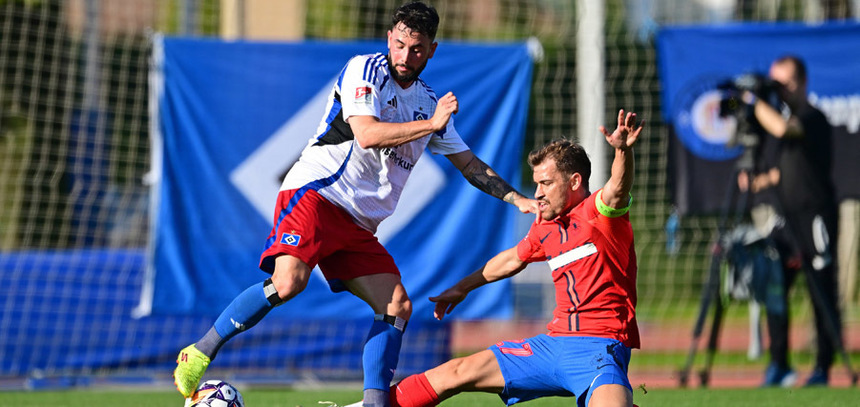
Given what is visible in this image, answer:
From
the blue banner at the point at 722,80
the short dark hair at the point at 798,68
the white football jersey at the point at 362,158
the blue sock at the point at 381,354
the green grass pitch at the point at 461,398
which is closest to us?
the blue sock at the point at 381,354

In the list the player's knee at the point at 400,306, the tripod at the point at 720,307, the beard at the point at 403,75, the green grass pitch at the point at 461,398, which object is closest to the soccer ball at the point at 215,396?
the player's knee at the point at 400,306

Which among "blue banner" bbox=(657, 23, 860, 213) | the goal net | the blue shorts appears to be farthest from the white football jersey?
"blue banner" bbox=(657, 23, 860, 213)

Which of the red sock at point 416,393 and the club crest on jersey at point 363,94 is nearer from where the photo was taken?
the red sock at point 416,393

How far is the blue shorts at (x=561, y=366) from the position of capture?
3.97m

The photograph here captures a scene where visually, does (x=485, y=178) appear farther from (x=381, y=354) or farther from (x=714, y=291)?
(x=714, y=291)

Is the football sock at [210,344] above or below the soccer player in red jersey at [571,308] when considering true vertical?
below

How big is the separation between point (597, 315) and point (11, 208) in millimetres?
6801

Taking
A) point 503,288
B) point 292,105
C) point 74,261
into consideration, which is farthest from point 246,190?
point 503,288

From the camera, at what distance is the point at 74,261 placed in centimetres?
805

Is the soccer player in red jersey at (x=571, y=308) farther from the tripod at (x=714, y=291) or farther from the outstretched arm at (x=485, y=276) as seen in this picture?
the tripod at (x=714, y=291)

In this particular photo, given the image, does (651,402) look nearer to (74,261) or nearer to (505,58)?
(505,58)

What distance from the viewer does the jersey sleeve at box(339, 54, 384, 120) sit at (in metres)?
4.54

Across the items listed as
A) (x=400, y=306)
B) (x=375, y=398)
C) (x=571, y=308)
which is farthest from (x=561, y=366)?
(x=400, y=306)

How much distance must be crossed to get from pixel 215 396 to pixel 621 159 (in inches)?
82.8
